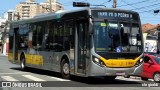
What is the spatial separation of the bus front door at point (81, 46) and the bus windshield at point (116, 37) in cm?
74

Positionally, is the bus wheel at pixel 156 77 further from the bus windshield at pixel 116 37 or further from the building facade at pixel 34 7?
the building facade at pixel 34 7

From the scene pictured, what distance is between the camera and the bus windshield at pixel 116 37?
1594cm

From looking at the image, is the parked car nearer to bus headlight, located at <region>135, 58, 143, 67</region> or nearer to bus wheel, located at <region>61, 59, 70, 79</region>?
bus headlight, located at <region>135, 58, 143, 67</region>

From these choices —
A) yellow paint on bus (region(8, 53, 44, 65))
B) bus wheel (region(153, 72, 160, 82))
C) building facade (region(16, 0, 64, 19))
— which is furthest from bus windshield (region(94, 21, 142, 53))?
building facade (region(16, 0, 64, 19))

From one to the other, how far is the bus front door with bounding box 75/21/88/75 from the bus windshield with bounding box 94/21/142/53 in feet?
2.44

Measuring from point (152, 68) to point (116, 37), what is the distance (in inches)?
175

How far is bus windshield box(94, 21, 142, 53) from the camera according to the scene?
15938mm

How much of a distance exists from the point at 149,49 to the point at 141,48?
897 inches

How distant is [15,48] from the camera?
25641mm

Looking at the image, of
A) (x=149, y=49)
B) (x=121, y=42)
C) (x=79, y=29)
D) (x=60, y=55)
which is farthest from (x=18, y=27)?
(x=149, y=49)

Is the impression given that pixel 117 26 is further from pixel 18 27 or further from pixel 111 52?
pixel 18 27

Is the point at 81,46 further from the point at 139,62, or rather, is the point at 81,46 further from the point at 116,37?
the point at 139,62

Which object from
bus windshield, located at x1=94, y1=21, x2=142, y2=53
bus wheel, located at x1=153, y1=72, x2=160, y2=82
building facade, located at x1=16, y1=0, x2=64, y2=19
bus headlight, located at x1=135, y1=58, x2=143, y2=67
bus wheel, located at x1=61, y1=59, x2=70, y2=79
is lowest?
bus wheel, located at x1=153, y1=72, x2=160, y2=82

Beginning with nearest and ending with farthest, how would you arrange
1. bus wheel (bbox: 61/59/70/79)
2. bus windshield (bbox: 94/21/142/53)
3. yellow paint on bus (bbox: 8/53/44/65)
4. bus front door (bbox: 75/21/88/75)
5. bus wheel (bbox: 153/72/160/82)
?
bus windshield (bbox: 94/21/142/53) < bus front door (bbox: 75/21/88/75) < bus wheel (bbox: 61/59/70/79) < bus wheel (bbox: 153/72/160/82) < yellow paint on bus (bbox: 8/53/44/65)
